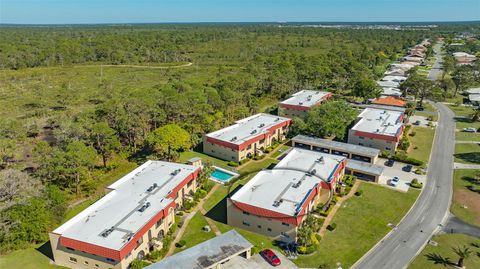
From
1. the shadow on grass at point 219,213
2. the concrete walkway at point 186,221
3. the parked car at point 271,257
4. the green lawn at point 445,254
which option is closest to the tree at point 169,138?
the concrete walkway at point 186,221

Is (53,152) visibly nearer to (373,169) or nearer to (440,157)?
(373,169)

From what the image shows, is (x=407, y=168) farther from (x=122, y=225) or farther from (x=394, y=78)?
(x=394, y=78)

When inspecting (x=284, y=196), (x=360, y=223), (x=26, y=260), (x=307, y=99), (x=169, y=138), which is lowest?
(x=360, y=223)

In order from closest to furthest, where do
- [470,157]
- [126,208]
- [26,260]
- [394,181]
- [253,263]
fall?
[253,263] → [26,260] → [126,208] → [394,181] → [470,157]

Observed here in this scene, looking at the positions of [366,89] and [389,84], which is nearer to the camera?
[366,89]

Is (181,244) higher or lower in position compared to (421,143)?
lower

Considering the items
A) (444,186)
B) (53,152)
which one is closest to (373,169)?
(444,186)

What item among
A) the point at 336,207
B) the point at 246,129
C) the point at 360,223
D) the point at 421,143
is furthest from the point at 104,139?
the point at 421,143
